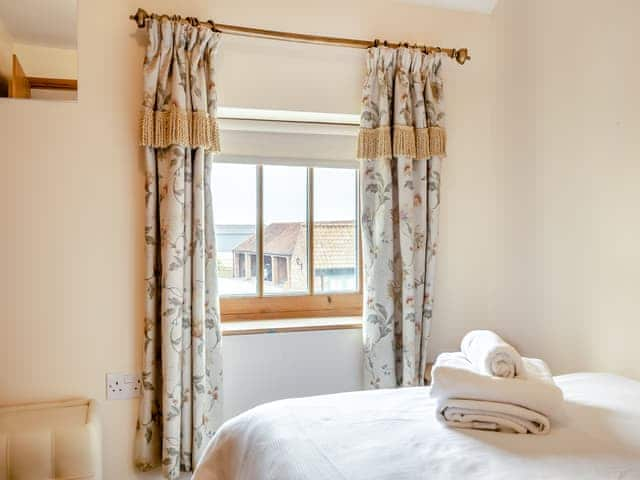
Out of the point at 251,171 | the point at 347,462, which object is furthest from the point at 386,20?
the point at 347,462

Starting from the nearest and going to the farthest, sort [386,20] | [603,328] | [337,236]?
[603,328] < [386,20] < [337,236]

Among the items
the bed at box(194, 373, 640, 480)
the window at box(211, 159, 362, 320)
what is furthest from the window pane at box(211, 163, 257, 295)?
the bed at box(194, 373, 640, 480)

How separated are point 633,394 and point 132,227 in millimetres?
1627

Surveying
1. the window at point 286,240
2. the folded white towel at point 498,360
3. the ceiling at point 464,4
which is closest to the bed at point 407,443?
the folded white towel at point 498,360

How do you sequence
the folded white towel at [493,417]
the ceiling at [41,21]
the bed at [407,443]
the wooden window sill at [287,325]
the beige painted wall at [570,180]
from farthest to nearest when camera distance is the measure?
the wooden window sill at [287,325], the ceiling at [41,21], the beige painted wall at [570,180], the folded white towel at [493,417], the bed at [407,443]

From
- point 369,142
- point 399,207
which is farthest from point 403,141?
point 399,207

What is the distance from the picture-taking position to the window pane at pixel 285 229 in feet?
7.39

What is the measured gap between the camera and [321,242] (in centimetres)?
232

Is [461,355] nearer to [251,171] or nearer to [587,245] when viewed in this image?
[587,245]

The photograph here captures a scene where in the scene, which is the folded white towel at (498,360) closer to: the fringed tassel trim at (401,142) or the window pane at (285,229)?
the fringed tassel trim at (401,142)

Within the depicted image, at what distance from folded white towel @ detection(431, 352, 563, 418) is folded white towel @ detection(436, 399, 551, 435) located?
0.01 m

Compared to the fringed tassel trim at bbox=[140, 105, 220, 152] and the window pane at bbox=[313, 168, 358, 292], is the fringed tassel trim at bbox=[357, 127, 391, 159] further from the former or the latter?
the fringed tassel trim at bbox=[140, 105, 220, 152]

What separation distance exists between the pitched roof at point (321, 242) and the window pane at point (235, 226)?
1.0 inches

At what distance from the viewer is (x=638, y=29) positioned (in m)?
1.58
